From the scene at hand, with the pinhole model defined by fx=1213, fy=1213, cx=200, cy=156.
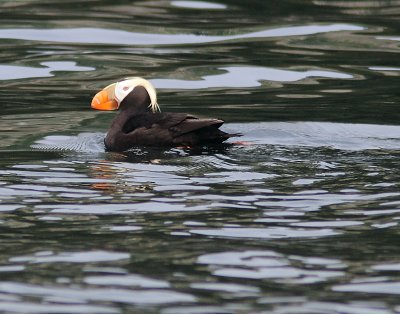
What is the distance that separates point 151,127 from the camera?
32.4ft

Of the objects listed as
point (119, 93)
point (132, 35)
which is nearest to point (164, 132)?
point (119, 93)

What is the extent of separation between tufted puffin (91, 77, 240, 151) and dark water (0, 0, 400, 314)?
156 millimetres

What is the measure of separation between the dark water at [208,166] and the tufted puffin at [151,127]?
16 centimetres

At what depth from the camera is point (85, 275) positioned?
246 inches

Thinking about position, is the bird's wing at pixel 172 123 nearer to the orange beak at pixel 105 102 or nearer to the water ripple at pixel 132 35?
the orange beak at pixel 105 102

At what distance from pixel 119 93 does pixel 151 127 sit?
2.61 ft

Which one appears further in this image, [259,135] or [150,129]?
Result: [259,135]

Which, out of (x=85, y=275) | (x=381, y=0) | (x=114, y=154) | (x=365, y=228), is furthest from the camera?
(x=381, y=0)

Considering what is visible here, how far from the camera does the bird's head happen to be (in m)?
10.5

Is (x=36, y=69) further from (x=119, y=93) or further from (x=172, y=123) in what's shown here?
(x=172, y=123)

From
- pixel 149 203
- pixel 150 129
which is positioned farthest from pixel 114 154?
pixel 149 203

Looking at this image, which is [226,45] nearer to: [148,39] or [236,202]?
[148,39]

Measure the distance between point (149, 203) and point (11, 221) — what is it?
2.92 ft

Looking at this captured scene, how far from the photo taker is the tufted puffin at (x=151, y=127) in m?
9.74
